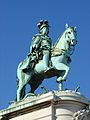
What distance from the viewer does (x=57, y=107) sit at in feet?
88.5

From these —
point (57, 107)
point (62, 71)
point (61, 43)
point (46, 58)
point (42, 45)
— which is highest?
point (42, 45)

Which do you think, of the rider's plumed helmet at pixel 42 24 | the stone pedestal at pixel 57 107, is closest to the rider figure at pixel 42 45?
the rider's plumed helmet at pixel 42 24

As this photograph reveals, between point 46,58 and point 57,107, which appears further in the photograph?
point 46,58

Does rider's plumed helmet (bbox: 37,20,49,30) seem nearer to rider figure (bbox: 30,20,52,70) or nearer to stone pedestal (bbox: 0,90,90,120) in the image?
rider figure (bbox: 30,20,52,70)

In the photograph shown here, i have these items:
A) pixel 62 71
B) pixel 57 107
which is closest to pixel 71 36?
pixel 62 71

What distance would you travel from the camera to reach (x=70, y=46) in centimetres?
2936

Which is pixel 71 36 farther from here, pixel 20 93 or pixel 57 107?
pixel 57 107

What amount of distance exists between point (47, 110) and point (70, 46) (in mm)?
4003

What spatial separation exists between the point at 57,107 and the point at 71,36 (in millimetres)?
4095

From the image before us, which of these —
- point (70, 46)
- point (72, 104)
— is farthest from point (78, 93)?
point (70, 46)

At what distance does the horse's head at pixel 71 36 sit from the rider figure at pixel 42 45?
107cm

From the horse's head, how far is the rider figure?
1067mm

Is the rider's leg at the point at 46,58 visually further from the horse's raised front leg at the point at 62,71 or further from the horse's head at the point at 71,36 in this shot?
the horse's head at the point at 71,36

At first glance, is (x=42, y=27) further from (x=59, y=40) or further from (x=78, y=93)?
(x=78, y=93)
